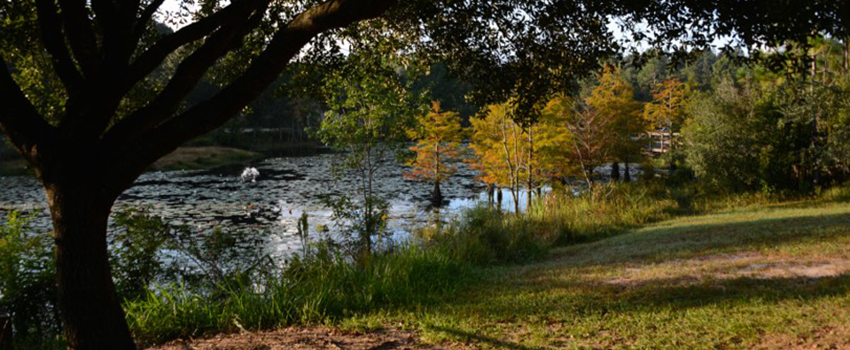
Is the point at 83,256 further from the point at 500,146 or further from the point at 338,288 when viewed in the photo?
the point at 500,146

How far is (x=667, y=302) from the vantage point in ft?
19.3

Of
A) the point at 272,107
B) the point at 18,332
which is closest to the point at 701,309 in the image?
the point at 18,332

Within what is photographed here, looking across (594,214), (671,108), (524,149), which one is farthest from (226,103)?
(671,108)

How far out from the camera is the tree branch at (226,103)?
4.18 meters

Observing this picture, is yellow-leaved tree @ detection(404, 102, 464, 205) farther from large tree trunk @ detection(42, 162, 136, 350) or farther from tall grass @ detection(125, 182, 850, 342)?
large tree trunk @ detection(42, 162, 136, 350)

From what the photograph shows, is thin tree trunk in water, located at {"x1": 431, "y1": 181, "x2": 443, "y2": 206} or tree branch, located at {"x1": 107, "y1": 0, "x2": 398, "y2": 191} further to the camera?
thin tree trunk in water, located at {"x1": 431, "y1": 181, "x2": 443, "y2": 206}

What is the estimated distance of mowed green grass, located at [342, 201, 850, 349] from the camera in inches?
189

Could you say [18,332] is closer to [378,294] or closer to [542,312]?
[378,294]

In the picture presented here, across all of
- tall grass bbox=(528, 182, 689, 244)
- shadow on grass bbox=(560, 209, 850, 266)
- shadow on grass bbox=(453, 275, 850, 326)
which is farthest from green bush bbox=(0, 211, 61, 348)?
tall grass bbox=(528, 182, 689, 244)

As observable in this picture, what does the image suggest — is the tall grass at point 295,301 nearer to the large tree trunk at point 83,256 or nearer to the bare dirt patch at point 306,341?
the bare dirt patch at point 306,341

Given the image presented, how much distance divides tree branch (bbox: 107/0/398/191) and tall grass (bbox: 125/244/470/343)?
2.35 m

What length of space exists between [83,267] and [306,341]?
6.74 feet

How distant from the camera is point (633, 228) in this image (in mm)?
15125

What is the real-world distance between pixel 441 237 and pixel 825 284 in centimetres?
748
